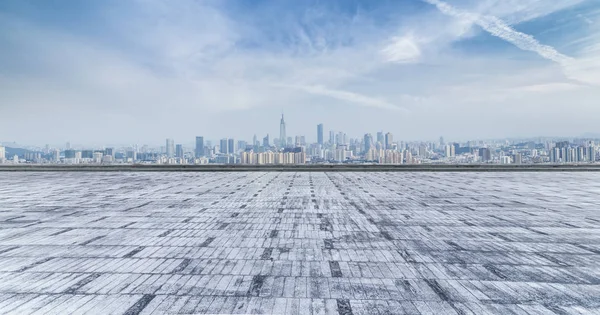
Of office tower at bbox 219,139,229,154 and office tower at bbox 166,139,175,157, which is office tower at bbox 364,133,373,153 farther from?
office tower at bbox 166,139,175,157

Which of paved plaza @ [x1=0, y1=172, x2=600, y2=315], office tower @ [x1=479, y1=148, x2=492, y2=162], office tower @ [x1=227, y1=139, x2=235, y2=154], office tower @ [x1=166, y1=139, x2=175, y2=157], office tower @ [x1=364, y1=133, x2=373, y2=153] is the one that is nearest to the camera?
paved plaza @ [x1=0, y1=172, x2=600, y2=315]

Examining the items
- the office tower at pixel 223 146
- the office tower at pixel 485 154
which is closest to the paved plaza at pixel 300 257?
the office tower at pixel 485 154

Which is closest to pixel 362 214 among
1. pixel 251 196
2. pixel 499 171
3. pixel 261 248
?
pixel 261 248

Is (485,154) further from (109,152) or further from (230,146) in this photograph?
(109,152)

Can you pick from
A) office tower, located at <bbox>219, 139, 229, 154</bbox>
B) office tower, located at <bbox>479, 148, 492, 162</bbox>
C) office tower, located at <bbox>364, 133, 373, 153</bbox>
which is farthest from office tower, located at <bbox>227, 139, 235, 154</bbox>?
office tower, located at <bbox>479, 148, 492, 162</bbox>

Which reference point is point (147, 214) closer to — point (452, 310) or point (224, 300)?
point (224, 300)

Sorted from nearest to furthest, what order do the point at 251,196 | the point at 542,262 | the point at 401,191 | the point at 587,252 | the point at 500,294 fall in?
the point at 500,294, the point at 542,262, the point at 587,252, the point at 251,196, the point at 401,191

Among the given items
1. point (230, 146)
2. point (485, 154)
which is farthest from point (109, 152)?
point (485, 154)

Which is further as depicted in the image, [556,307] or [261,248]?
[261,248]
